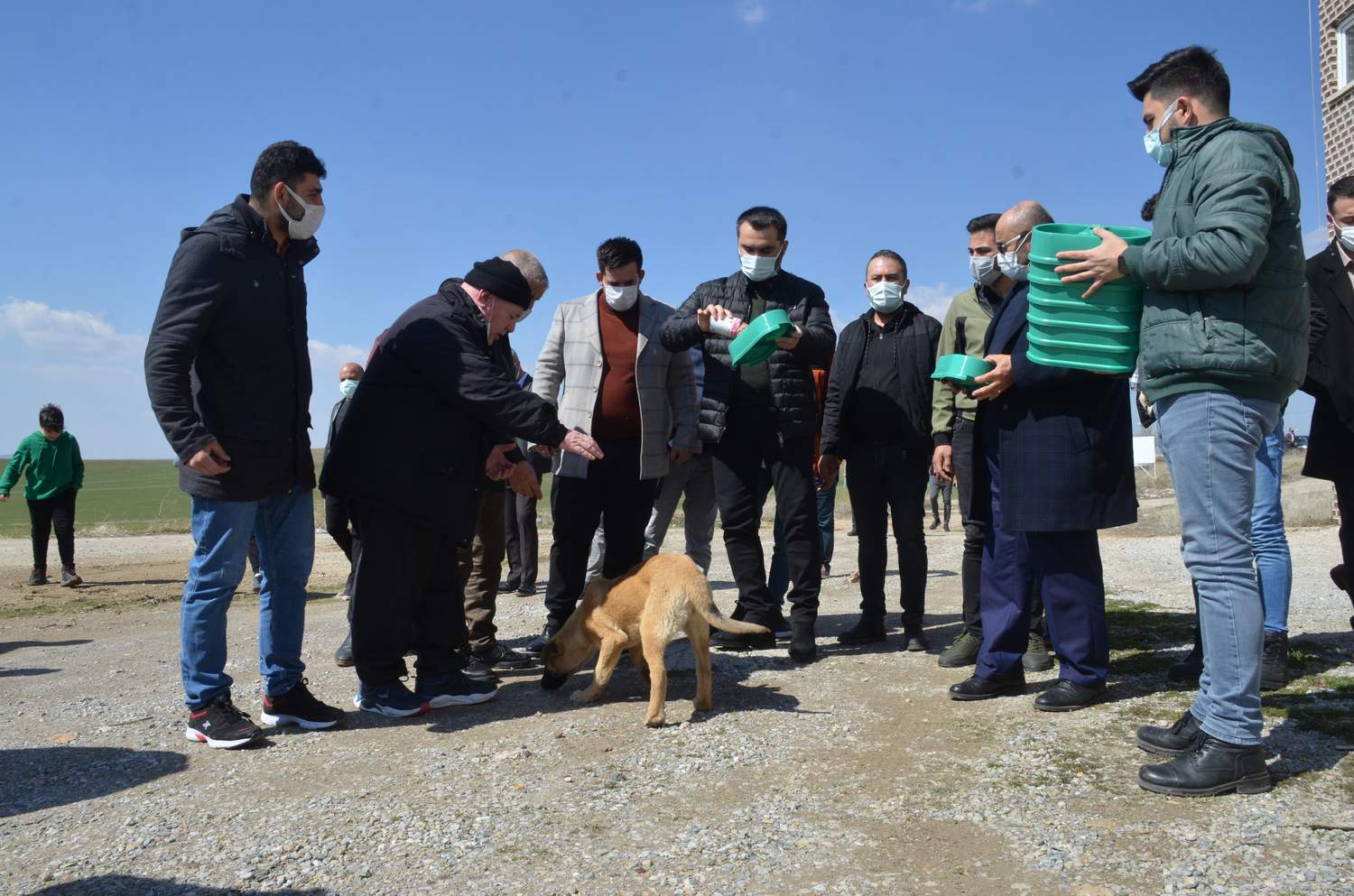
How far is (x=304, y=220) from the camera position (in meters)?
4.16

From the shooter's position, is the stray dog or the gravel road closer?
the gravel road

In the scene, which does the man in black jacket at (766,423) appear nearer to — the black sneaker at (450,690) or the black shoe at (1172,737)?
the black sneaker at (450,690)

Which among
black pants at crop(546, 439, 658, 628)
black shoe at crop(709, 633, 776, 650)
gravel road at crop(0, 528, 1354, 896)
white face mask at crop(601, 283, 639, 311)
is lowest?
gravel road at crop(0, 528, 1354, 896)

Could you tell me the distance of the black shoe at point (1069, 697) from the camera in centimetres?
396

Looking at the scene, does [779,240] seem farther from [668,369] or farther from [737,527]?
[737,527]

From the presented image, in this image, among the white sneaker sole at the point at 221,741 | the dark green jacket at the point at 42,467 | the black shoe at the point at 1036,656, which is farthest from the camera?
the dark green jacket at the point at 42,467

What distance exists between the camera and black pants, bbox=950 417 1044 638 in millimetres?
4980

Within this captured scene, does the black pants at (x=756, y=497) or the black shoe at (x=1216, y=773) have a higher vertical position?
the black pants at (x=756, y=497)

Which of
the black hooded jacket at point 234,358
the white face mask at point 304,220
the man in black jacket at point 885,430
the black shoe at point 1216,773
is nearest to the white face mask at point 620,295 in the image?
the man in black jacket at point 885,430

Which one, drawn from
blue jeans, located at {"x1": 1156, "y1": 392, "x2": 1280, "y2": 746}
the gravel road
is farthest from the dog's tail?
blue jeans, located at {"x1": 1156, "y1": 392, "x2": 1280, "y2": 746}

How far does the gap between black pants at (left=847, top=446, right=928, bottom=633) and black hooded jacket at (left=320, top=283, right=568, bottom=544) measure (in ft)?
7.38

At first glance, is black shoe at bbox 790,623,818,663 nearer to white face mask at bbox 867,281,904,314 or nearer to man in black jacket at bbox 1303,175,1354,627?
white face mask at bbox 867,281,904,314

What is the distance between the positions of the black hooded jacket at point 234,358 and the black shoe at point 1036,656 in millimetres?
3939

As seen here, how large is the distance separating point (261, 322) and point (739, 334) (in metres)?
2.37
